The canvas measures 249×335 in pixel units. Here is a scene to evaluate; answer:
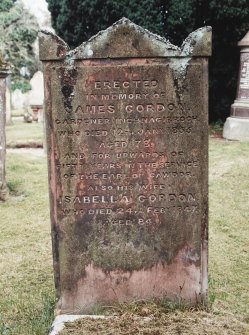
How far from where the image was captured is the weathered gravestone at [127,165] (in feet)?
11.6

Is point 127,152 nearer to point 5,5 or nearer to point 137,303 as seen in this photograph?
point 137,303

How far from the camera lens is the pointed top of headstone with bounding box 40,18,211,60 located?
351 centimetres

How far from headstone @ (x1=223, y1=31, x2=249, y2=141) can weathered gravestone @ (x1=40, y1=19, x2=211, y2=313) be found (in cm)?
881

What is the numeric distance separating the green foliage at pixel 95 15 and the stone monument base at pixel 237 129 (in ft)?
10.4

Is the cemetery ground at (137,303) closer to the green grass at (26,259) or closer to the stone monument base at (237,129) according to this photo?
the green grass at (26,259)

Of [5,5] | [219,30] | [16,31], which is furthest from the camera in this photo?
[5,5]

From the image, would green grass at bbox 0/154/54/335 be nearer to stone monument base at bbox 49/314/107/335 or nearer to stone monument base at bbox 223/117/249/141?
stone monument base at bbox 49/314/107/335

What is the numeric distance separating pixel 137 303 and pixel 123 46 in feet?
6.38

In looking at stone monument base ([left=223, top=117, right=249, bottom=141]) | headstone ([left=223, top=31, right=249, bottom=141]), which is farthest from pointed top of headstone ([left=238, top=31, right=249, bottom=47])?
stone monument base ([left=223, top=117, right=249, bottom=141])

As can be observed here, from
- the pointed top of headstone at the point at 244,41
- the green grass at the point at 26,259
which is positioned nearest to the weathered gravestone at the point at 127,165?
the green grass at the point at 26,259

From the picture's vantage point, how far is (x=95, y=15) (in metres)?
13.7

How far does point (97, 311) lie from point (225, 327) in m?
0.98

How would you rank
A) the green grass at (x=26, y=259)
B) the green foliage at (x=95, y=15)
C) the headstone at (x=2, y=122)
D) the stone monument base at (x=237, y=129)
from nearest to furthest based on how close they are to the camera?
the green grass at (x=26, y=259)
the headstone at (x=2, y=122)
the stone monument base at (x=237, y=129)
the green foliage at (x=95, y=15)

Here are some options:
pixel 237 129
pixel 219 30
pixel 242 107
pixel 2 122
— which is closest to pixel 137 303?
pixel 2 122
